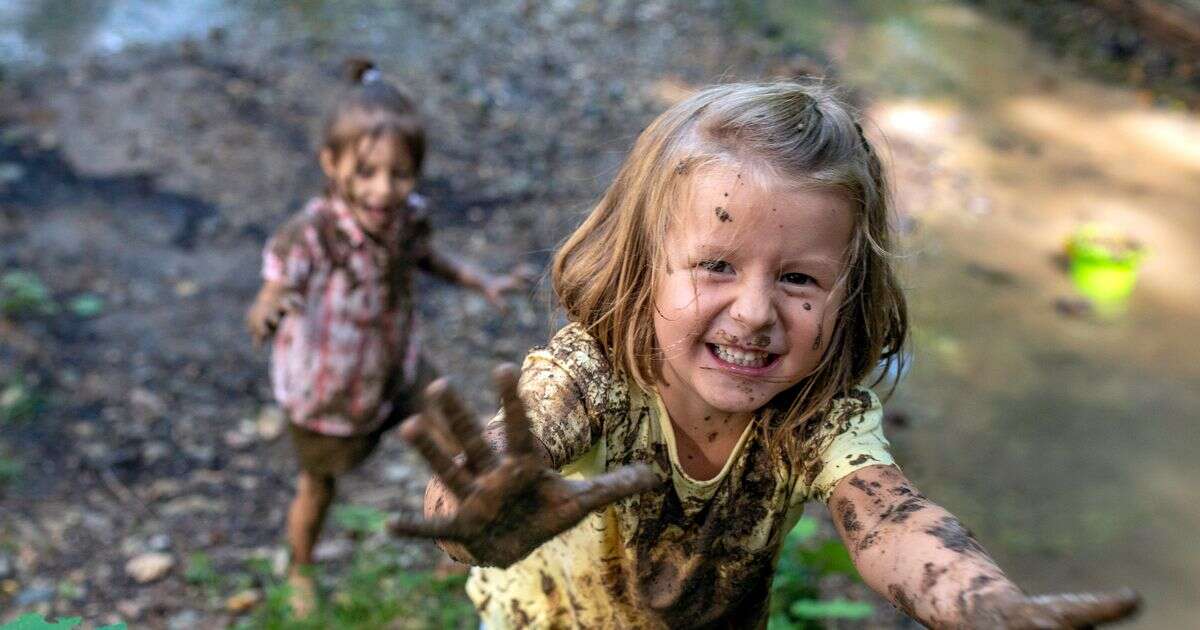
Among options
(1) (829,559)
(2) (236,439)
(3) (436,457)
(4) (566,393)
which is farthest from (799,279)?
(2) (236,439)

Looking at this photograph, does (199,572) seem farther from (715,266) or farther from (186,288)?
(715,266)

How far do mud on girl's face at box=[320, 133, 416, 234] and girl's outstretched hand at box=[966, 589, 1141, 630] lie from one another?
1.92m

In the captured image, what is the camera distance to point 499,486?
4.49 feet

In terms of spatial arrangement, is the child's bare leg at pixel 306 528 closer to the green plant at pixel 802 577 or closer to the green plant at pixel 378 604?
the green plant at pixel 378 604

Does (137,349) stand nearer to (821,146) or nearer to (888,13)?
(821,146)

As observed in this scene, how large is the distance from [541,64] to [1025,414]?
3398mm

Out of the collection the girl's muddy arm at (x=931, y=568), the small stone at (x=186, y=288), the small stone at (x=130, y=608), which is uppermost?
the girl's muddy arm at (x=931, y=568)

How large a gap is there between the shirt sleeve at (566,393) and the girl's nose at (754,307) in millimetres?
257

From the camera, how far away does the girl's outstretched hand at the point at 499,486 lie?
1348 mm

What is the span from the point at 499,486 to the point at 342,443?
5.69 ft

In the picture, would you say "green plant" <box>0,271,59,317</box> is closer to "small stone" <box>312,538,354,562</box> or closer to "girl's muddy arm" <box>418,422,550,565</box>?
"small stone" <box>312,538,354,562</box>

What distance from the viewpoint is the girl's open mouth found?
65.7 inches

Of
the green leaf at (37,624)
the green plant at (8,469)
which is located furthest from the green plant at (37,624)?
the green plant at (8,469)

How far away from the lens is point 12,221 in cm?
438
